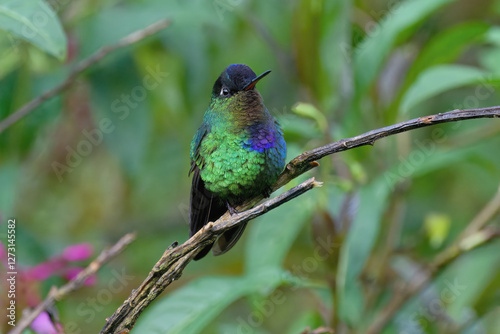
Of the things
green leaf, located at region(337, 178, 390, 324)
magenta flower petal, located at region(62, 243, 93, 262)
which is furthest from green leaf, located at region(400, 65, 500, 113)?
magenta flower petal, located at region(62, 243, 93, 262)

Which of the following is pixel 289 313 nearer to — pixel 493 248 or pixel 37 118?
pixel 493 248

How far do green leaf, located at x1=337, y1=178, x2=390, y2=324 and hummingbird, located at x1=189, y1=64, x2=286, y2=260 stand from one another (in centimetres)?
58

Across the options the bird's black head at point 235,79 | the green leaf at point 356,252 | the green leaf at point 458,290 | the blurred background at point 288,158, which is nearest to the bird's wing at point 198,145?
the bird's black head at point 235,79

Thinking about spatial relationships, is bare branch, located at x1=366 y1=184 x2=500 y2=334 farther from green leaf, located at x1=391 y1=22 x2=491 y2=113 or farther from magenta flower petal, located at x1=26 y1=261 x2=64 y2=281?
magenta flower petal, located at x1=26 y1=261 x2=64 y2=281

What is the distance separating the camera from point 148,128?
2967 mm

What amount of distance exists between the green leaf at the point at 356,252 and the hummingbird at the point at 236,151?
1.92 feet

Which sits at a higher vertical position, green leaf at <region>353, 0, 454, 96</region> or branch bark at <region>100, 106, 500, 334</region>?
green leaf at <region>353, 0, 454, 96</region>

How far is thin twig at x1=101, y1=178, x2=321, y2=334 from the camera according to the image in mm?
1283

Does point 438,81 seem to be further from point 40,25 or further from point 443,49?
point 40,25

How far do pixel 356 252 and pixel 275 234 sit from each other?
384mm

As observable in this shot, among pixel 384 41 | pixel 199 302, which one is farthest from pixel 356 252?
pixel 384 41

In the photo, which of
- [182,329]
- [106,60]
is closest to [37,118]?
[106,60]

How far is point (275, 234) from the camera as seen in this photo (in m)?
2.56

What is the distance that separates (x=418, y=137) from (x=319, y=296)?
5.91ft
